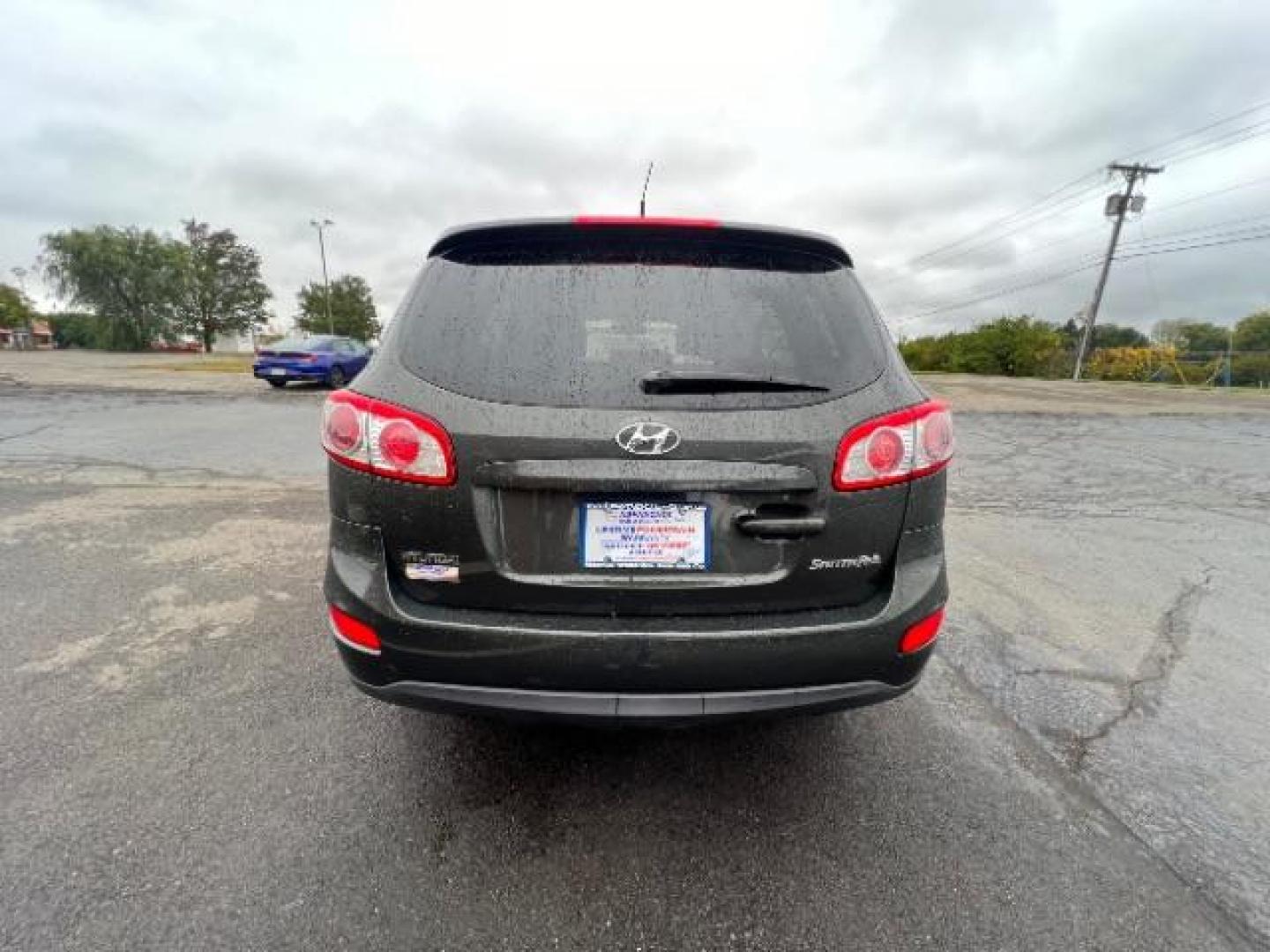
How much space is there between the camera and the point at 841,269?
2.00 meters

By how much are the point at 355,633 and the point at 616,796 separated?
992 mm

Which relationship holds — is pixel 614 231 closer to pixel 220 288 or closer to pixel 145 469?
pixel 145 469

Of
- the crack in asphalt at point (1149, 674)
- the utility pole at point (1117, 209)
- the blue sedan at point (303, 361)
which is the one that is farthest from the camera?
the utility pole at point (1117, 209)

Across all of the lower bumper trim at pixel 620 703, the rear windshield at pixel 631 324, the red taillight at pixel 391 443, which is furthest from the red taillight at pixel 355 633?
the rear windshield at pixel 631 324

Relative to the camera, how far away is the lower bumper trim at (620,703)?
1.67 meters

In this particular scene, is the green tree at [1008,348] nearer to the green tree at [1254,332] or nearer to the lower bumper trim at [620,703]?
the green tree at [1254,332]

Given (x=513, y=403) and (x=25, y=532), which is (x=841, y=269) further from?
(x=25, y=532)

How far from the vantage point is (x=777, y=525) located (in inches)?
65.0

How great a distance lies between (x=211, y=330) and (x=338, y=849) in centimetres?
7903

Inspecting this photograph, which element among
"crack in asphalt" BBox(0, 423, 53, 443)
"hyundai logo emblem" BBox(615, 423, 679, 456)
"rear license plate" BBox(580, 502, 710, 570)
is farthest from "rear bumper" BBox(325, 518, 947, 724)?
"crack in asphalt" BBox(0, 423, 53, 443)

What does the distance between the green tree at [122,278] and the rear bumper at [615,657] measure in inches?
2870

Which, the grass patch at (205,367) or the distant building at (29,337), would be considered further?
the distant building at (29,337)

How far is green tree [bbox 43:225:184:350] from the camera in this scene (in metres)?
54.4

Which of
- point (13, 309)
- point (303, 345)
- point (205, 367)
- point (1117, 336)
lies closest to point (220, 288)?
point (13, 309)
